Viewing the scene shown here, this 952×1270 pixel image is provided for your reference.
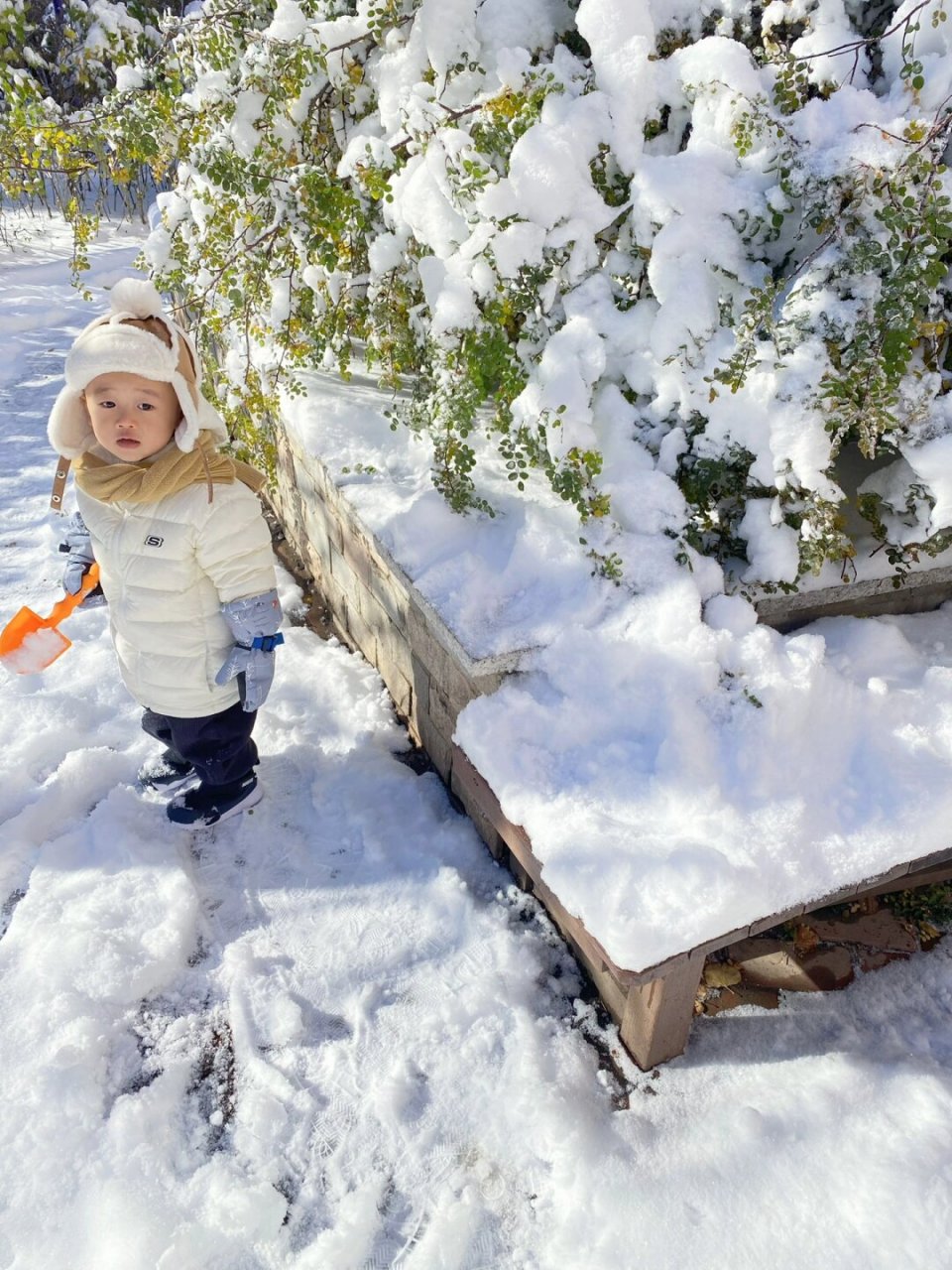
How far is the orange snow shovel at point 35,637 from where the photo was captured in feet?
7.77

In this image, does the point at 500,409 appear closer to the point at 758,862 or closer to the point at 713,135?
the point at 713,135

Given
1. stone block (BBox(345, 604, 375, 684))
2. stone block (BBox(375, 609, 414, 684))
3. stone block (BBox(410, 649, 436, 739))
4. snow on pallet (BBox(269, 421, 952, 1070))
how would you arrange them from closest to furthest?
snow on pallet (BBox(269, 421, 952, 1070)) < stone block (BBox(410, 649, 436, 739)) < stone block (BBox(375, 609, 414, 684)) < stone block (BBox(345, 604, 375, 684))

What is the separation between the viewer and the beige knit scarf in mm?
1956

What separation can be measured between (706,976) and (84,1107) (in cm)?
142

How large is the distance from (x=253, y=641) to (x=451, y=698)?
0.56 m

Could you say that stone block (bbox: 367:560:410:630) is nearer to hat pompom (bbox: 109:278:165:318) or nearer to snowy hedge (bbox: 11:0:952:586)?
snowy hedge (bbox: 11:0:952:586)

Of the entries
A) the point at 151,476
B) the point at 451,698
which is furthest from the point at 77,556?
the point at 451,698

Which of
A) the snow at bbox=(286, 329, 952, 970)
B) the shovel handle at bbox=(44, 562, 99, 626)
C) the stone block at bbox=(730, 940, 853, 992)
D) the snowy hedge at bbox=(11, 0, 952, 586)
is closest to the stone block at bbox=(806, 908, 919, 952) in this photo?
the stone block at bbox=(730, 940, 853, 992)

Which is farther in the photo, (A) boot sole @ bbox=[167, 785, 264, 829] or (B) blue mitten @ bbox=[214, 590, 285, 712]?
(A) boot sole @ bbox=[167, 785, 264, 829]

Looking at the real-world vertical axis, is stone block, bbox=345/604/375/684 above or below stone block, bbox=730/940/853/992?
above

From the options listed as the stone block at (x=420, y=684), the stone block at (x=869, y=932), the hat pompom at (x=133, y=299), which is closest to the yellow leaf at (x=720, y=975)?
the stone block at (x=869, y=932)

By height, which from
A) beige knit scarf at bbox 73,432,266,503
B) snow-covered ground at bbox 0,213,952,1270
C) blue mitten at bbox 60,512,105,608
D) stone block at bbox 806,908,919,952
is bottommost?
snow-covered ground at bbox 0,213,952,1270

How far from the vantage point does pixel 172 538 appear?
81.0 inches

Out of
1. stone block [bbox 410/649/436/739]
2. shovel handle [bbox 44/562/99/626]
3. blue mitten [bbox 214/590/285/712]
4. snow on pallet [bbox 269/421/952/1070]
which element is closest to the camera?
snow on pallet [bbox 269/421/952/1070]
